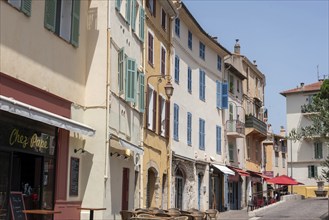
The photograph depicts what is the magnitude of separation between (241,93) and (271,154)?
18.8m

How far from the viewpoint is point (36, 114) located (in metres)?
11.2

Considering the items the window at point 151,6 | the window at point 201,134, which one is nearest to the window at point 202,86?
the window at point 201,134

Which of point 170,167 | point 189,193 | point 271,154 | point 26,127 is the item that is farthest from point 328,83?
point 271,154

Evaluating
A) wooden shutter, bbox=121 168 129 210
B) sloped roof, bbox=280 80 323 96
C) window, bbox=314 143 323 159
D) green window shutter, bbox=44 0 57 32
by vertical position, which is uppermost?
sloped roof, bbox=280 80 323 96

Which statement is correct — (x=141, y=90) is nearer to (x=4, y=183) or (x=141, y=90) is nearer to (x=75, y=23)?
(x=75, y=23)

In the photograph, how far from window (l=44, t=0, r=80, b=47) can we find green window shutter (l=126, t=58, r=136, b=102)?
3.00 meters

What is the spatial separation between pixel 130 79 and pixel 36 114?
659cm

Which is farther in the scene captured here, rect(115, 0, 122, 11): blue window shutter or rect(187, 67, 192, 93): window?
rect(187, 67, 192, 93): window

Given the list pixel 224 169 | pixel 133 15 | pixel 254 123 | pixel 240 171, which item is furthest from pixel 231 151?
pixel 133 15

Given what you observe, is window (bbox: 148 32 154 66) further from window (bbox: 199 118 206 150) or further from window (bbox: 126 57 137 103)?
window (bbox: 199 118 206 150)

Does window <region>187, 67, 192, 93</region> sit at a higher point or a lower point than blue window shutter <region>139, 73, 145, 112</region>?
higher

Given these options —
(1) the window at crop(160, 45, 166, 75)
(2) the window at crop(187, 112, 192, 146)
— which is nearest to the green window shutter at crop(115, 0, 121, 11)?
(1) the window at crop(160, 45, 166, 75)

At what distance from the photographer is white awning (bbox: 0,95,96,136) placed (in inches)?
399

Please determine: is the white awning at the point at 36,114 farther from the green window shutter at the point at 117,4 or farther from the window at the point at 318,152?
the window at the point at 318,152
